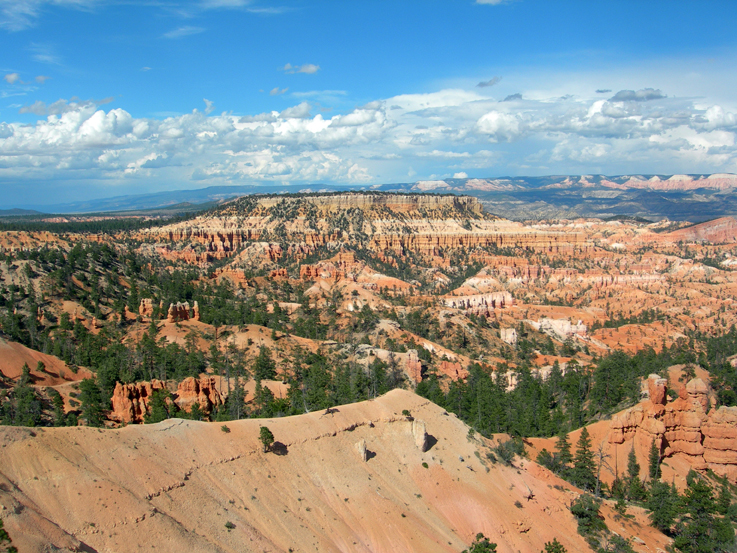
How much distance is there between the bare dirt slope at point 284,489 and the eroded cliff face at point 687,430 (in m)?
9.85

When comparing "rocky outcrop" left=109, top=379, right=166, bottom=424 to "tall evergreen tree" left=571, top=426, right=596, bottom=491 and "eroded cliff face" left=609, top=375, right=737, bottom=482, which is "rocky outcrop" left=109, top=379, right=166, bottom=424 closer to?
"tall evergreen tree" left=571, top=426, right=596, bottom=491

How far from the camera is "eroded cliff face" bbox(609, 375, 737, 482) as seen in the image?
1831 inches

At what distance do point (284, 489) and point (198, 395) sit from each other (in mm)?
21390

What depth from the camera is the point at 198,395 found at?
50906mm

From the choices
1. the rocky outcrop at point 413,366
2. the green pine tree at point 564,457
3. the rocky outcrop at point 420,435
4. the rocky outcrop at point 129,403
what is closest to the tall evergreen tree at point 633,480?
the green pine tree at point 564,457

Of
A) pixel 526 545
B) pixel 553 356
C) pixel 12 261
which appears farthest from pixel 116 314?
pixel 553 356

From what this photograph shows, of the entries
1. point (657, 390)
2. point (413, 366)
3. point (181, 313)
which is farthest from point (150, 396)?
point (657, 390)

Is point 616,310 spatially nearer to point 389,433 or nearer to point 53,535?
point 389,433

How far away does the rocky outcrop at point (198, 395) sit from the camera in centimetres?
5012

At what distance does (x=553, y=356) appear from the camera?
89.5 m

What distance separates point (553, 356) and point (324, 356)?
140 feet

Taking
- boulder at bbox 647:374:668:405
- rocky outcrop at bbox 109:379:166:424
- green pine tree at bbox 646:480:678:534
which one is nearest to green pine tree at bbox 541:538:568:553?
green pine tree at bbox 646:480:678:534

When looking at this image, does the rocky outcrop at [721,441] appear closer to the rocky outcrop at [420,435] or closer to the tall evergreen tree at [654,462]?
the tall evergreen tree at [654,462]

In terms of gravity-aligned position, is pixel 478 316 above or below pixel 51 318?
below
